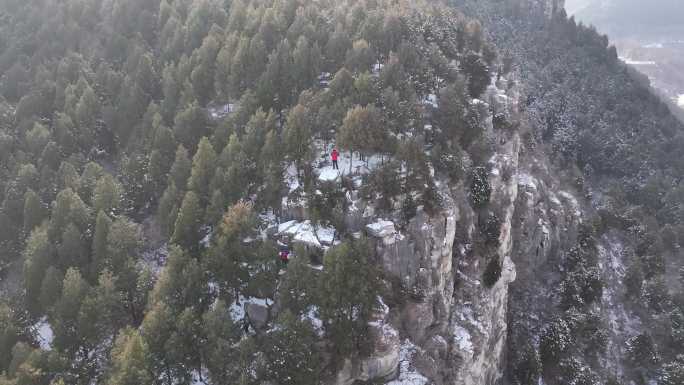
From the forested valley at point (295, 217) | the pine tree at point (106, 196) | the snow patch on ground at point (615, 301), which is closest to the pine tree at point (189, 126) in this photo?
the forested valley at point (295, 217)

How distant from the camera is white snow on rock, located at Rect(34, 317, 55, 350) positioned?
157ft

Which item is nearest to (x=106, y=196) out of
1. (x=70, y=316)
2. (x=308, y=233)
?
(x=70, y=316)

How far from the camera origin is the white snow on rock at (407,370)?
156ft

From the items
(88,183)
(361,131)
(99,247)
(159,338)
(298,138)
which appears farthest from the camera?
(88,183)

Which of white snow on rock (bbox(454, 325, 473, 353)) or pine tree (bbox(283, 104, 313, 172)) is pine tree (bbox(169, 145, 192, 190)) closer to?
pine tree (bbox(283, 104, 313, 172))

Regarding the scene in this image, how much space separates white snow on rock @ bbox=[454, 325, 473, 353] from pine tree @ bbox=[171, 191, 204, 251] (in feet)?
92.6

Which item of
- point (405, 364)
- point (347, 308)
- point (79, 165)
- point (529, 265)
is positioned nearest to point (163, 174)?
point (79, 165)

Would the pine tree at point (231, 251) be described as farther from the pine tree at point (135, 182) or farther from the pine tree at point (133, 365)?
the pine tree at point (135, 182)

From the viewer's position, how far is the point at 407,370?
4822cm

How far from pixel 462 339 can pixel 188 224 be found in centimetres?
3039

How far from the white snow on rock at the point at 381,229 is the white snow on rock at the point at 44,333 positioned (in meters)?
31.3

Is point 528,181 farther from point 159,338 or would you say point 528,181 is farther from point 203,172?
point 159,338

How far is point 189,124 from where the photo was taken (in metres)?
62.8

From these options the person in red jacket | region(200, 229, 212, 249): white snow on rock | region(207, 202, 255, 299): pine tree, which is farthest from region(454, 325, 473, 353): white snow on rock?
region(200, 229, 212, 249): white snow on rock
